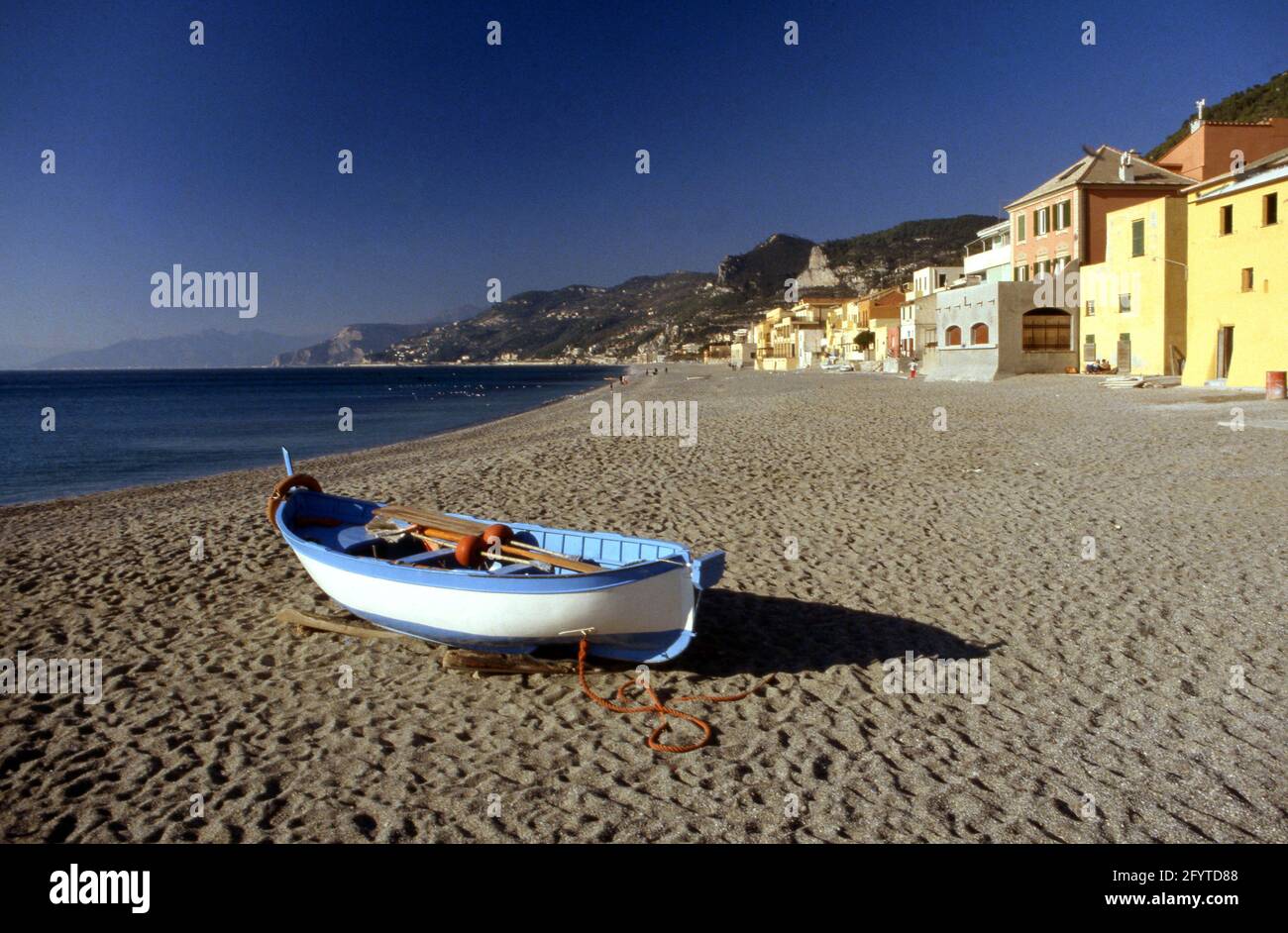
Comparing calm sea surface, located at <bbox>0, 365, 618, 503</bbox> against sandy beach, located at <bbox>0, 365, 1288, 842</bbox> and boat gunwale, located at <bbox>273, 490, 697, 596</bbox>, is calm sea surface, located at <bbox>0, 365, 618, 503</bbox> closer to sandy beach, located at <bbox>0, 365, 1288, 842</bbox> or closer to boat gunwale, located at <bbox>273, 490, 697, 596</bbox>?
sandy beach, located at <bbox>0, 365, 1288, 842</bbox>

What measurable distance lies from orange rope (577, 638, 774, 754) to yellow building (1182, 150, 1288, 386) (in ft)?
77.7

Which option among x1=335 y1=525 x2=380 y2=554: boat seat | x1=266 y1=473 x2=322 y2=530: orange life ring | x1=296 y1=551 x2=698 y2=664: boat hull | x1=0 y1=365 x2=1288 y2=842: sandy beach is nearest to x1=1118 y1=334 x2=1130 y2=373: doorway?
x1=0 y1=365 x2=1288 y2=842: sandy beach

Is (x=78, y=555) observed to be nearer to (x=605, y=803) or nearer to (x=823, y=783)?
(x=605, y=803)

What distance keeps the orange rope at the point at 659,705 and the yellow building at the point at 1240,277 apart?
23675 mm

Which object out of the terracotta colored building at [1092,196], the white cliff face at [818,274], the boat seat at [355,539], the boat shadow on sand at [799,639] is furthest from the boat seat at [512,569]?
the white cliff face at [818,274]

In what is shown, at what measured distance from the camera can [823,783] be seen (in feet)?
17.0

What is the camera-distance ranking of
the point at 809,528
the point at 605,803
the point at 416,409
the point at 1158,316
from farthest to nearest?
the point at 416,409 < the point at 1158,316 < the point at 809,528 < the point at 605,803

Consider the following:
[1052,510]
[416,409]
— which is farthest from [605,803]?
[416,409]

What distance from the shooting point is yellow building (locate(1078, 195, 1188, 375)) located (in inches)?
1220

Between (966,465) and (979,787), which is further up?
(966,465)

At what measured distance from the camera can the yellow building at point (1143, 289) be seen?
30984mm

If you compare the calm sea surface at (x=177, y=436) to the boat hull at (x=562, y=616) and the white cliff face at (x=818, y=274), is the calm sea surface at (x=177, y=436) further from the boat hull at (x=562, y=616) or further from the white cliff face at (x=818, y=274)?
the white cliff face at (x=818, y=274)
